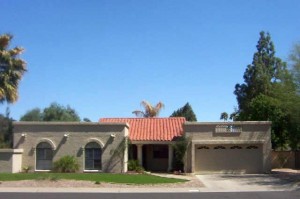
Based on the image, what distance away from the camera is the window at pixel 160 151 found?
39.5m

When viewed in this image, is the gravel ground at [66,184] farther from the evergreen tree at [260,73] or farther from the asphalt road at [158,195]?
the evergreen tree at [260,73]

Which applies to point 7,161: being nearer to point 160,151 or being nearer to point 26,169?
point 26,169

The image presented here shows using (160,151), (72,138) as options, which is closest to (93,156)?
(72,138)

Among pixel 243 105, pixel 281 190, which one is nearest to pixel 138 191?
pixel 281 190

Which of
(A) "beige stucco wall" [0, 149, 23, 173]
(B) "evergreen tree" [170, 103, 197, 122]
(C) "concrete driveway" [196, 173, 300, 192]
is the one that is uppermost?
(B) "evergreen tree" [170, 103, 197, 122]

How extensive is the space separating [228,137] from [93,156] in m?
9.68

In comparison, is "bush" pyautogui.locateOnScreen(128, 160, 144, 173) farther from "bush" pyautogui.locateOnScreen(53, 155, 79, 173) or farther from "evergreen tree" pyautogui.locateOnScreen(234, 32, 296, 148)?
"evergreen tree" pyautogui.locateOnScreen(234, 32, 296, 148)

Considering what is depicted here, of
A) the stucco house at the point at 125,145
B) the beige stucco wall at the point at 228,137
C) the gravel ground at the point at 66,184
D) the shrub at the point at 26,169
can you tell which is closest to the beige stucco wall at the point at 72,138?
the stucco house at the point at 125,145

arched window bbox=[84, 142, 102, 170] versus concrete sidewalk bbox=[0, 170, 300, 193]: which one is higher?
arched window bbox=[84, 142, 102, 170]

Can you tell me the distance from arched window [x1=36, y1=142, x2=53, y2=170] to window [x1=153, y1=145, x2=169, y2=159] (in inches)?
339

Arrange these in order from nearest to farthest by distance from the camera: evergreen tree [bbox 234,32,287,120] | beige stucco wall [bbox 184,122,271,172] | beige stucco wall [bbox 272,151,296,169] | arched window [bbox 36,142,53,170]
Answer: arched window [bbox 36,142,53,170] → beige stucco wall [bbox 184,122,271,172] → beige stucco wall [bbox 272,151,296,169] → evergreen tree [bbox 234,32,287,120]

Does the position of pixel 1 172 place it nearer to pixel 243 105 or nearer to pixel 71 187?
pixel 71 187

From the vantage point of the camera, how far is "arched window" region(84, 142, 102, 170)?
3488 centimetres

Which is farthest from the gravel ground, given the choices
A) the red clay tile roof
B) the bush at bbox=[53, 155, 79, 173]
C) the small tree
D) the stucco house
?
the small tree
